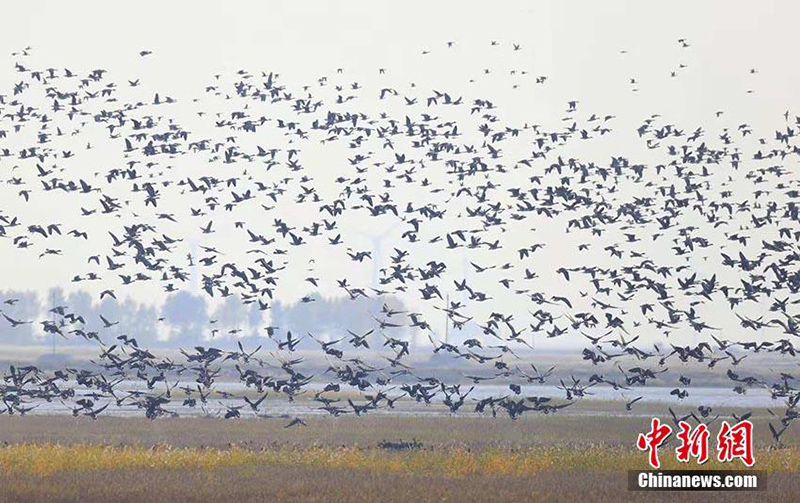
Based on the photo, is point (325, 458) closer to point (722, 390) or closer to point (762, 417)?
point (762, 417)

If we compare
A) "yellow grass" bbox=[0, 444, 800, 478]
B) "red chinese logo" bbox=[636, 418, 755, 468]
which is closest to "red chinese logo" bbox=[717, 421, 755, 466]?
"red chinese logo" bbox=[636, 418, 755, 468]

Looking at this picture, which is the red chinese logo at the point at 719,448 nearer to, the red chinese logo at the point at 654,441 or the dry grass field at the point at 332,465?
the red chinese logo at the point at 654,441

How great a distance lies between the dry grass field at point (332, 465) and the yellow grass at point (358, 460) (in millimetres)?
46

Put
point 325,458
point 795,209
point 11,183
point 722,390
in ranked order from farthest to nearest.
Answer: point 722,390 < point 11,183 < point 795,209 < point 325,458

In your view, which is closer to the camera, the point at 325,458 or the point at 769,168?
the point at 325,458

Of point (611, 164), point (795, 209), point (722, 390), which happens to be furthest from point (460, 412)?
point (722, 390)

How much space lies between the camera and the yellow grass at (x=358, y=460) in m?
39.9

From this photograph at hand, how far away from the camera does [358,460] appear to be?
41844 millimetres

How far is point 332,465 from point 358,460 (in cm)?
111

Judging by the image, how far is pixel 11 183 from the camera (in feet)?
164

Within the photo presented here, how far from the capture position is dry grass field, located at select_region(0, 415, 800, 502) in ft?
113

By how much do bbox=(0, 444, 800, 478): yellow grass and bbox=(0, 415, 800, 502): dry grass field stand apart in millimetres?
46

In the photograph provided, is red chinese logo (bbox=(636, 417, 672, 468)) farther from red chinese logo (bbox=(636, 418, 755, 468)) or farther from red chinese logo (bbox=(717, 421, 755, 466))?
red chinese logo (bbox=(717, 421, 755, 466))

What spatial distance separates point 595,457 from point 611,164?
13720 mm
